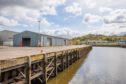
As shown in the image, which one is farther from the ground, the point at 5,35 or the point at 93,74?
the point at 5,35

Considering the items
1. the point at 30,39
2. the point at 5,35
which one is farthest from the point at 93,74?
the point at 5,35

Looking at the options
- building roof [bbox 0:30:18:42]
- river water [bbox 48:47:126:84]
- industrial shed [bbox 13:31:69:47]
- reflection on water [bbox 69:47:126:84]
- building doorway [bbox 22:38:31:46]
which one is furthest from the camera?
building roof [bbox 0:30:18:42]

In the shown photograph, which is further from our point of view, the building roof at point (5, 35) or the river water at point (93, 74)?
the building roof at point (5, 35)

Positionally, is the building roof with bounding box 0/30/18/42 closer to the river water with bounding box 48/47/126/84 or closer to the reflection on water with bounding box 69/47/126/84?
the reflection on water with bounding box 69/47/126/84

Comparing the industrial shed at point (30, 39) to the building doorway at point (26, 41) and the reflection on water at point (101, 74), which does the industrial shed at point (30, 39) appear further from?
the reflection on water at point (101, 74)

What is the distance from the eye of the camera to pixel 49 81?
59.7 ft

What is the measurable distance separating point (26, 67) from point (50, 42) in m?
37.9

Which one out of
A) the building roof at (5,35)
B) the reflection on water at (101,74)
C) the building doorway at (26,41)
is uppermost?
the building roof at (5,35)

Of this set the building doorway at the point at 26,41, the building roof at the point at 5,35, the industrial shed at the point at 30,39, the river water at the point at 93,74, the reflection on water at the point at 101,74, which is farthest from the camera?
the building roof at the point at 5,35

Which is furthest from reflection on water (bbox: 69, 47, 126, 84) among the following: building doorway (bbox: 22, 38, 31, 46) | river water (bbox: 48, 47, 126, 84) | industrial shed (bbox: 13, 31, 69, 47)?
building doorway (bbox: 22, 38, 31, 46)

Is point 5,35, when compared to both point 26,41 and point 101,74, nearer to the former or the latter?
point 26,41

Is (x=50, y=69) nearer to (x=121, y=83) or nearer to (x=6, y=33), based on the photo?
(x=121, y=83)

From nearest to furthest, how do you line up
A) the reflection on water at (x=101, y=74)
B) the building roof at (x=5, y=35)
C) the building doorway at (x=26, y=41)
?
1. the reflection on water at (x=101, y=74)
2. the building doorway at (x=26, y=41)
3. the building roof at (x=5, y=35)

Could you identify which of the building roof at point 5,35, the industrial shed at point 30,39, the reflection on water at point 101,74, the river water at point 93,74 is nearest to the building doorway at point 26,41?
the industrial shed at point 30,39
